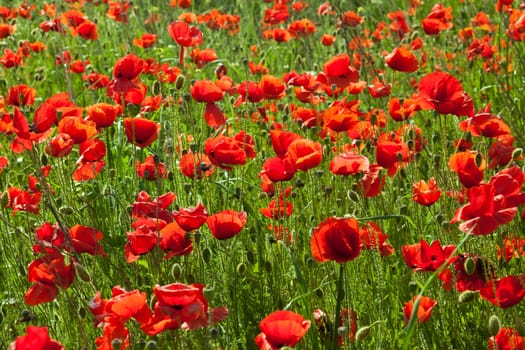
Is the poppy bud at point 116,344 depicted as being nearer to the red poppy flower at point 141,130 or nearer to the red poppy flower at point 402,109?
the red poppy flower at point 141,130

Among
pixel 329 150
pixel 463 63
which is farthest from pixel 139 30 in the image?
pixel 329 150

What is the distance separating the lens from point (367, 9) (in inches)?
274

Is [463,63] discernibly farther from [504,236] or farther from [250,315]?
[250,315]

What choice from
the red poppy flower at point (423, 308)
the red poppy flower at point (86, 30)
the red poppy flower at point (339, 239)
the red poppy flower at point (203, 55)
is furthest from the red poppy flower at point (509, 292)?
the red poppy flower at point (86, 30)

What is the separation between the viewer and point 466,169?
6.33 ft

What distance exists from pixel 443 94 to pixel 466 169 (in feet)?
1.26

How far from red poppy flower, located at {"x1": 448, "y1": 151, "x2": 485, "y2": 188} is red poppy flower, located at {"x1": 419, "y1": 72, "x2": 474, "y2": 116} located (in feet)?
1.09

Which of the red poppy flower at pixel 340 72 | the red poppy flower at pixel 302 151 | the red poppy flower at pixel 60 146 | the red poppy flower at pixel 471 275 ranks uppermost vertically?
the red poppy flower at pixel 60 146

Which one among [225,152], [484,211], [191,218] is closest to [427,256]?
[484,211]

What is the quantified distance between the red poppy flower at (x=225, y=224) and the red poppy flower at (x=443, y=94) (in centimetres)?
64

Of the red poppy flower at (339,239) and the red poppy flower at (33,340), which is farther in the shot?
the red poppy flower at (339,239)

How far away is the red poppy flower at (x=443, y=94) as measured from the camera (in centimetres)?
225

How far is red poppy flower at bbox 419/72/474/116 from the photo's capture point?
225 cm

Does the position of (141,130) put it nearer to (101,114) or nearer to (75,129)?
(101,114)
